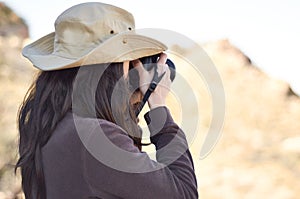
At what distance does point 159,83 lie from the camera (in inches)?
43.8

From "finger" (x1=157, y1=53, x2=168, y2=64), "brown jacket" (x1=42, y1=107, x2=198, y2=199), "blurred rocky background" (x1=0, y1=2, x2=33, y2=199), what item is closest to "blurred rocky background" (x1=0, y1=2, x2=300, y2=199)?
"blurred rocky background" (x1=0, y1=2, x2=33, y2=199)

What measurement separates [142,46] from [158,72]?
0.07m

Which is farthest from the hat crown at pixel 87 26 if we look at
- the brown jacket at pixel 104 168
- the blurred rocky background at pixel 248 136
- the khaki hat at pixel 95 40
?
the blurred rocky background at pixel 248 136

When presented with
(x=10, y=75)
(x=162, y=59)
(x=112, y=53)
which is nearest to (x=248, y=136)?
(x=10, y=75)

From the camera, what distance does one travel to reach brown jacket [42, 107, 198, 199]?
97 cm

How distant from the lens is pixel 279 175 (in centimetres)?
356

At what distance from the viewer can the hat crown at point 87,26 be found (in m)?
1.06

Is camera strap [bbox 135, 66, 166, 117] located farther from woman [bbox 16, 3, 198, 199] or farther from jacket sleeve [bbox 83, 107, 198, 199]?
jacket sleeve [bbox 83, 107, 198, 199]

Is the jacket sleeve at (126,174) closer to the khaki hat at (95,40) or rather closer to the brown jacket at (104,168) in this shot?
the brown jacket at (104,168)

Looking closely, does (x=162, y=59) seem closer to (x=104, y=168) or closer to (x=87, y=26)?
(x=87, y=26)

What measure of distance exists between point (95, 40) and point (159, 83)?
0.44 ft

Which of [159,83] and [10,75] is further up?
[159,83]

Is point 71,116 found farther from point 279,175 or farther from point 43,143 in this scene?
point 279,175

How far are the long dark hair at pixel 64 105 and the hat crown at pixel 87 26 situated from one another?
0.13 feet
